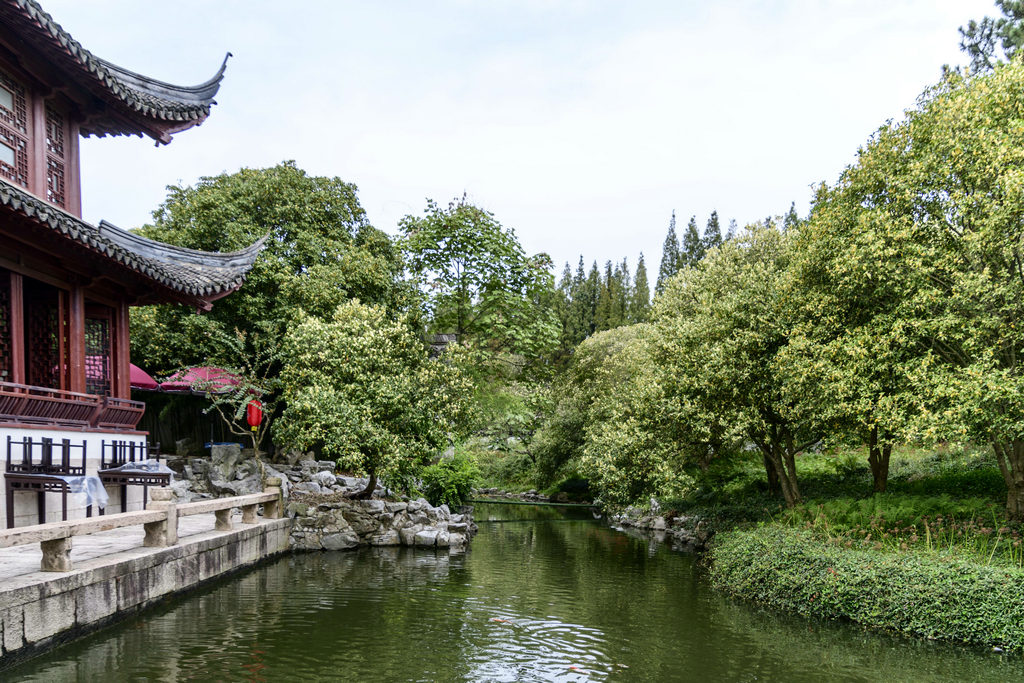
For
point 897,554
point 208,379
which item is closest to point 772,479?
point 897,554

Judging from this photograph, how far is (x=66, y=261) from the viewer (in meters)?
14.4

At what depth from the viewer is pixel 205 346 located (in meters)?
24.6

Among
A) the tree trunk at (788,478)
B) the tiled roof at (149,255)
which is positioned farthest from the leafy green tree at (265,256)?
the tree trunk at (788,478)

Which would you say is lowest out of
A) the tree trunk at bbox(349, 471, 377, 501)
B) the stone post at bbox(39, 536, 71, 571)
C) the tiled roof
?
the tree trunk at bbox(349, 471, 377, 501)

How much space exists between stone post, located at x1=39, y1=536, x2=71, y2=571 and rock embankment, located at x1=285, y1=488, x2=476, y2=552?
983 cm

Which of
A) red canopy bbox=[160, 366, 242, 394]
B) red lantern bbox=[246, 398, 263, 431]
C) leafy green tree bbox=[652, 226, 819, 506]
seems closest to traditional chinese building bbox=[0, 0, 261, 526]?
red lantern bbox=[246, 398, 263, 431]

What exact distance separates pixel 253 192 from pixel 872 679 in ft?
79.8

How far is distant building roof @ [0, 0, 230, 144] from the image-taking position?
13109 mm

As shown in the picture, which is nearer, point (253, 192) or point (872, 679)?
point (872, 679)

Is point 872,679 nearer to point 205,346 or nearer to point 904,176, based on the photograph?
point 904,176

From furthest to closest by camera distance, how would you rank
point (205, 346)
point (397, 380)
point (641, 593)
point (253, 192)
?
point (253, 192) → point (205, 346) → point (397, 380) → point (641, 593)

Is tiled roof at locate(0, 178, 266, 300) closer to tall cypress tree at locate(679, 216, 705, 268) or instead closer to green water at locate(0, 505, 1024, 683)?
green water at locate(0, 505, 1024, 683)

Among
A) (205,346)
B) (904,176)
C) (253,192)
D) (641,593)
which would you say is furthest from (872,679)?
(253,192)

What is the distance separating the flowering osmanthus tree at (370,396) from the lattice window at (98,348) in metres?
4.65
